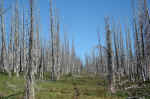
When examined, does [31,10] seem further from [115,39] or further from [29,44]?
[115,39]

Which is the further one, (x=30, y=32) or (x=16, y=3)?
(x=16, y=3)

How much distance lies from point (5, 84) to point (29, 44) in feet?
23.8

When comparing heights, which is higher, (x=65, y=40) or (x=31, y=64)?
(x=65, y=40)

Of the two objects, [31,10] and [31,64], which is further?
[31,10]

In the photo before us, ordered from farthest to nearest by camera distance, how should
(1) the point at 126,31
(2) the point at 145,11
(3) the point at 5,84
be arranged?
(1) the point at 126,31, (2) the point at 145,11, (3) the point at 5,84

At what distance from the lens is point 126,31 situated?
3800 centimetres

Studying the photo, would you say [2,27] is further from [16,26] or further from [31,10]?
[31,10]

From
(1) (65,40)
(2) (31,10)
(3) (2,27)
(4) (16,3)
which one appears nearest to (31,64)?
(2) (31,10)

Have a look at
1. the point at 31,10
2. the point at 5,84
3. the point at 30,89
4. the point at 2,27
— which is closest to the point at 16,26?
the point at 2,27

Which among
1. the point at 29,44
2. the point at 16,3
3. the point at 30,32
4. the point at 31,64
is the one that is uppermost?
the point at 16,3

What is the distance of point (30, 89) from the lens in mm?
10828

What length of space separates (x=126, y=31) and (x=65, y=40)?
16803 mm

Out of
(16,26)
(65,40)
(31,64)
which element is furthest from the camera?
(65,40)

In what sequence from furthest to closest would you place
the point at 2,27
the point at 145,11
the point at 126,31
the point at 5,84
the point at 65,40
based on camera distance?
1. the point at 65,40
2. the point at 126,31
3. the point at 2,27
4. the point at 145,11
5. the point at 5,84
